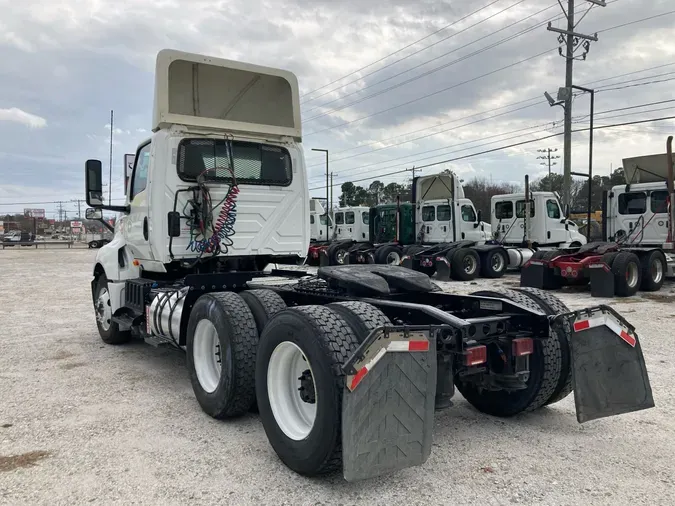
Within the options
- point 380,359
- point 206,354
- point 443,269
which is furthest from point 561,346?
point 443,269

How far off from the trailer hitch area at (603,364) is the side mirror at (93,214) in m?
5.43

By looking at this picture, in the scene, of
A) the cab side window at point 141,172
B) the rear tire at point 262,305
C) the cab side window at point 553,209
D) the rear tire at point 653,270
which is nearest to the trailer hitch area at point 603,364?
the rear tire at point 262,305

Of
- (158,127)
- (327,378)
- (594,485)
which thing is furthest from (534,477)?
(158,127)

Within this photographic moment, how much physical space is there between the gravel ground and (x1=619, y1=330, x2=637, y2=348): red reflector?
0.73 metres

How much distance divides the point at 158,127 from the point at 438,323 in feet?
12.7

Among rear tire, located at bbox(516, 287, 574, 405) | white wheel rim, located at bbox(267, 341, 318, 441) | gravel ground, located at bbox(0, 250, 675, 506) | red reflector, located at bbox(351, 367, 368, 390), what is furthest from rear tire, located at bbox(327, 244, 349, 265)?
red reflector, located at bbox(351, 367, 368, 390)

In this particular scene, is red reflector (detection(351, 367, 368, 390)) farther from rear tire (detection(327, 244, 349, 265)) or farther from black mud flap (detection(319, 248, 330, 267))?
black mud flap (detection(319, 248, 330, 267))

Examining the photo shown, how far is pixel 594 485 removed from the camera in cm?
317

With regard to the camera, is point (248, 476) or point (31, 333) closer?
point (248, 476)

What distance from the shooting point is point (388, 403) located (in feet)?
9.55

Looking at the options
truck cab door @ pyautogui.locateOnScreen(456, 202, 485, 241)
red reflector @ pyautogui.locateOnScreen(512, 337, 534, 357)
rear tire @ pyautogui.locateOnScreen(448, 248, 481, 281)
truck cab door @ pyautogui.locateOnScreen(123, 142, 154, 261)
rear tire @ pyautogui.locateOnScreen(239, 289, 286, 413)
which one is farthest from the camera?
truck cab door @ pyautogui.locateOnScreen(456, 202, 485, 241)

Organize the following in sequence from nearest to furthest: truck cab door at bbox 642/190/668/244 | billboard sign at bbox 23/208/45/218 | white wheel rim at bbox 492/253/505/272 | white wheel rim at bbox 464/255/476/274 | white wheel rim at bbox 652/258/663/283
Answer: white wheel rim at bbox 652/258/663/283 → truck cab door at bbox 642/190/668/244 → white wheel rim at bbox 464/255/476/274 → white wheel rim at bbox 492/253/505/272 → billboard sign at bbox 23/208/45/218

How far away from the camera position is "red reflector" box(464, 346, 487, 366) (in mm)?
3305

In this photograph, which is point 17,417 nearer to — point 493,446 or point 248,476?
point 248,476
